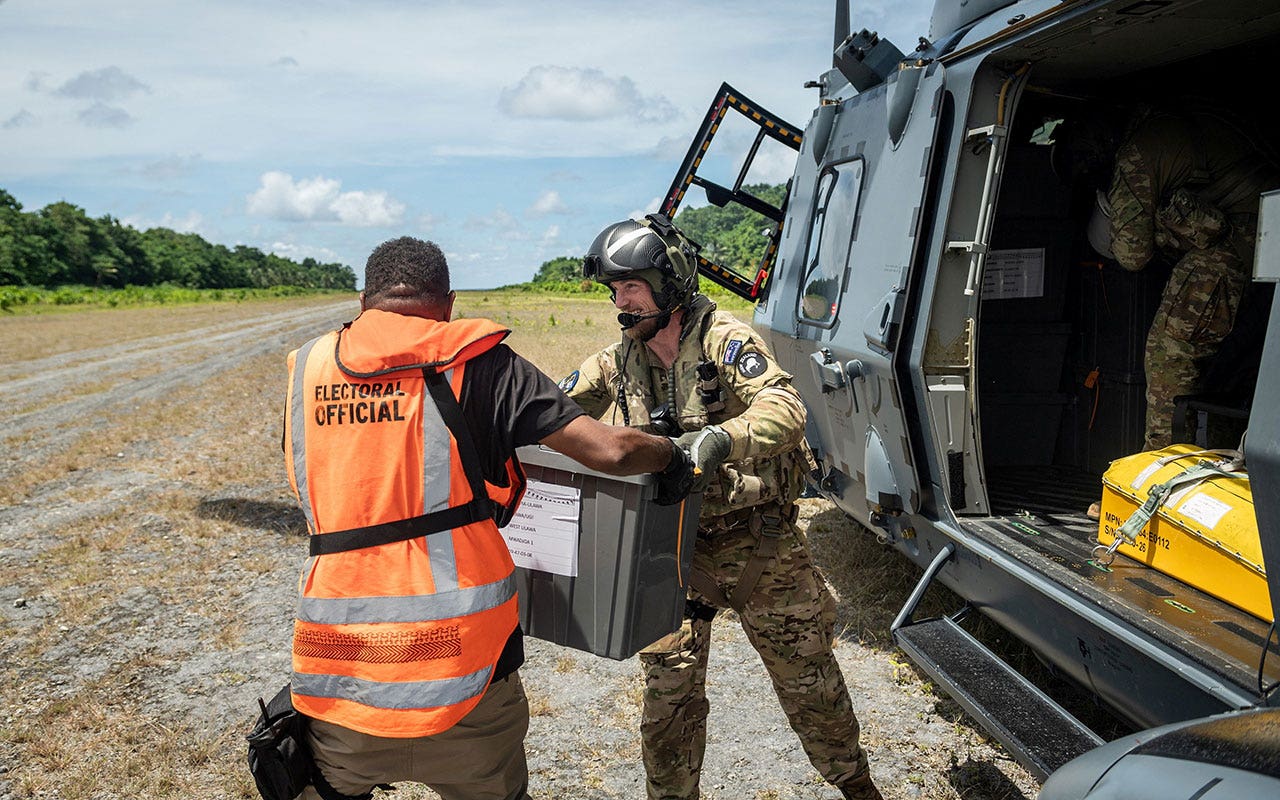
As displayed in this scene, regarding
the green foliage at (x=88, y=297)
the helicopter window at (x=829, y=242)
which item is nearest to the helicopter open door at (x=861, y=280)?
A: the helicopter window at (x=829, y=242)

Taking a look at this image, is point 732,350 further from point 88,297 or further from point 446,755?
point 88,297

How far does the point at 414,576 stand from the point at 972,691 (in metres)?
1.88

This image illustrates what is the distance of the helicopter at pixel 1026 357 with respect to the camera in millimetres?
2510

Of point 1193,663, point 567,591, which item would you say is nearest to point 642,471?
point 567,591

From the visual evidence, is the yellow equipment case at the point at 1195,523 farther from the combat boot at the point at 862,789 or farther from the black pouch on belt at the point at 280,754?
the black pouch on belt at the point at 280,754

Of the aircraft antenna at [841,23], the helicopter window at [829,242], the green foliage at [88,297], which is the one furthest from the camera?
the green foliage at [88,297]

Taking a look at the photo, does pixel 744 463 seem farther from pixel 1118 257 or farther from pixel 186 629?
pixel 186 629

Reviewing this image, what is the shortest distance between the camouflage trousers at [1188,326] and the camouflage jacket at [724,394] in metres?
2.05

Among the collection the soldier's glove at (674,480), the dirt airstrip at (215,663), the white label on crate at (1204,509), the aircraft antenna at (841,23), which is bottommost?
the dirt airstrip at (215,663)

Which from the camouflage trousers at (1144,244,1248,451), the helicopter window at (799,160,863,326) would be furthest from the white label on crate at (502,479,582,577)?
the camouflage trousers at (1144,244,1248,451)

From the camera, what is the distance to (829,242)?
187 inches

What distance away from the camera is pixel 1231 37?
12.5 feet

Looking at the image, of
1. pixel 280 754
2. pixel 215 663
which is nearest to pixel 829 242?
pixel 280 754

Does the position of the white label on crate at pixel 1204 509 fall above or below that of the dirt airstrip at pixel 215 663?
above
